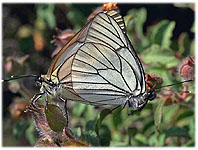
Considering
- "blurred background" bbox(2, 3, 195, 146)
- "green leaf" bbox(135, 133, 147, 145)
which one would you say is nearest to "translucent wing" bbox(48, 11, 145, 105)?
Answer: "blurred background" bbox(2, 3, 195, 146)

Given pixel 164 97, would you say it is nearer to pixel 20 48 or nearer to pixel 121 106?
pixel 121 106

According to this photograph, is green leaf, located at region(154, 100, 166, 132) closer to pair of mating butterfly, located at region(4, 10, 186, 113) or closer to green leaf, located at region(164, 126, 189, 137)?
pair of mating butterfly, located at region(4, 10, 186, 113)

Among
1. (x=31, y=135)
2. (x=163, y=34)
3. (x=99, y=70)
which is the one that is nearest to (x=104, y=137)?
(x=99, y=70)

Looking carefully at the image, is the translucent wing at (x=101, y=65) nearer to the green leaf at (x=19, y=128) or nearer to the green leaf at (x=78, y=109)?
the green leaf at (x=78, y=109)

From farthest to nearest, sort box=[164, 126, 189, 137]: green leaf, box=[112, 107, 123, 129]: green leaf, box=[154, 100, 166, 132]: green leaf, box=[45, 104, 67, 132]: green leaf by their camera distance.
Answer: box=[164, 126, 189, 137]: green leaf, box=[112, 107, 123, 129]: green leaf, box=[154, 100, 166, 132]: green leaf, box=[45, 104, 67, 132]: green leaf

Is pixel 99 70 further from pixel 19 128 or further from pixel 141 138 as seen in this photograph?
pixel 19 128

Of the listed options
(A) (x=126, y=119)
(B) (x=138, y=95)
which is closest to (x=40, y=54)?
(A) (x=126, y=119)

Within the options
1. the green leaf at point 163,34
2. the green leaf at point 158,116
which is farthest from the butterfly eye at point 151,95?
the green leaf at point 163,34
